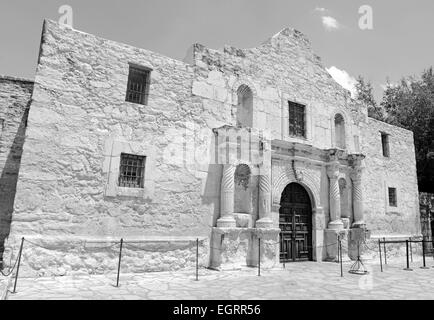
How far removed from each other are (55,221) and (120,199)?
137 cm

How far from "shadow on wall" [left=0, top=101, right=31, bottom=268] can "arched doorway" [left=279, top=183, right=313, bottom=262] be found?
293 inches

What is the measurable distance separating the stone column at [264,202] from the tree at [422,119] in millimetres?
11107

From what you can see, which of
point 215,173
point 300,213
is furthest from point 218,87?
point 300,213

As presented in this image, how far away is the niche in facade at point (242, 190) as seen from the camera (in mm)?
8977

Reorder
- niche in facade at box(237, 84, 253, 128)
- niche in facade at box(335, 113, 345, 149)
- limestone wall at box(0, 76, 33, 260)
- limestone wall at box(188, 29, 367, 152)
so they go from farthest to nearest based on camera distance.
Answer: niche in facade at box(335, 113, 345, 149) < niche in facade at box(237, 84, 253, 128) < limestone wall at box(188, 29, 367, 152) < limestone wall at box(0, 76, 33, 260)

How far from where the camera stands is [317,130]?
11.1 metres

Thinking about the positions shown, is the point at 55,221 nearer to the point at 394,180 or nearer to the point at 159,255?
the point at 159,255

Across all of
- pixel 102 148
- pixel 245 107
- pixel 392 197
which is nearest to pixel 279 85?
pixel 245 107

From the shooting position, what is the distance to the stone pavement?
5387 millimetres

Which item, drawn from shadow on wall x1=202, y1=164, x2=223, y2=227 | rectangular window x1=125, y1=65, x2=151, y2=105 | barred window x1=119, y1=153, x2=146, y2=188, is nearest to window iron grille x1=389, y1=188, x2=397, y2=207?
shadow on wall x1=202, y1=164, x2=223, y2=227

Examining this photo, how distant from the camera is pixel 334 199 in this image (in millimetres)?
10523

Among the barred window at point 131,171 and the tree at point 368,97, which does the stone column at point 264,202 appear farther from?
the tree at point 368,97

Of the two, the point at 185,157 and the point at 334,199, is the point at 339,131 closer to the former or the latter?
the point at 334,199

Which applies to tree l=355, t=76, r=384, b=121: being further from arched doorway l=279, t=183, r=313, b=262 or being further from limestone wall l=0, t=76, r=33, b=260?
limestone wall l=0, t=76, r=33, b=260
